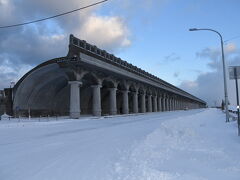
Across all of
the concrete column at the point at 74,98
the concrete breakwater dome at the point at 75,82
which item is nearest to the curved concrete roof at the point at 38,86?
the concrete breakwater dome at the point at 75,82

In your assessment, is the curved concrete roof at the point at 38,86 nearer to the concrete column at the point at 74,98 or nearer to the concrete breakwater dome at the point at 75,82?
the concrete breakwater dome at the point at 75,82

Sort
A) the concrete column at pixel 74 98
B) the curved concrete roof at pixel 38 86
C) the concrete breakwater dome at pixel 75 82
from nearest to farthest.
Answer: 1. the concrete breakwater dome at pixel 75 82
2. the concrete column at pixel 74 98
3. the curved concrete roof at pixel 38 86

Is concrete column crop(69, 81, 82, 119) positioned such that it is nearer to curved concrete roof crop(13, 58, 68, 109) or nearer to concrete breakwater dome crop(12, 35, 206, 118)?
concrete breakwater dome crop(12, 35, 206, 118)

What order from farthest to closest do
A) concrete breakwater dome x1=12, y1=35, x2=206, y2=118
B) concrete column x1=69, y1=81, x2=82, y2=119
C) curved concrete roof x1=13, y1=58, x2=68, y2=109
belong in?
curved concrete roof x1=13, y1=58, x2=68, y2=109, concrete column x1=69, y1=81, x2=82, y2=119, concrete breakwater dome x1=12, y1=35, x2=206, y2=118

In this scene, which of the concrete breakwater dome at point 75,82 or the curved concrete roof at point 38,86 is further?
the curved concrete roof at point 38,86

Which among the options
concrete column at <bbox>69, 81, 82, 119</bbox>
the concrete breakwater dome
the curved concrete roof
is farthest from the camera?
the curved concrete roof

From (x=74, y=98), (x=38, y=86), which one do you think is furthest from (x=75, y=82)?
(x=38, y=86)

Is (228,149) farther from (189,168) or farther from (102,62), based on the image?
(102,62)

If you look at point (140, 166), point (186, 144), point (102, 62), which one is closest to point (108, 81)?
point (102, 62)

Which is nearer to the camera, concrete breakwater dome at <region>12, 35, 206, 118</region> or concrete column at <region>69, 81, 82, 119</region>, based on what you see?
concrete breakwater dome at <region>12, 35, 206, 118</region>

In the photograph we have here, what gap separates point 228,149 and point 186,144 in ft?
5.53

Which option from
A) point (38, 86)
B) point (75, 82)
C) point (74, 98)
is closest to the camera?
point (75, 82)

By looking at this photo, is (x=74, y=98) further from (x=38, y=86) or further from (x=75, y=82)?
(x=38, y=86)

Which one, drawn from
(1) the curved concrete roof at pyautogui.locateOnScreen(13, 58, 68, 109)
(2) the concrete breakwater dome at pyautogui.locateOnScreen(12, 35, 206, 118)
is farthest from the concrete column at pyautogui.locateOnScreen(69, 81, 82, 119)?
(1) the curved concrete roof at pyautogui.locateOnScreen(13, 58, 68, 109)
